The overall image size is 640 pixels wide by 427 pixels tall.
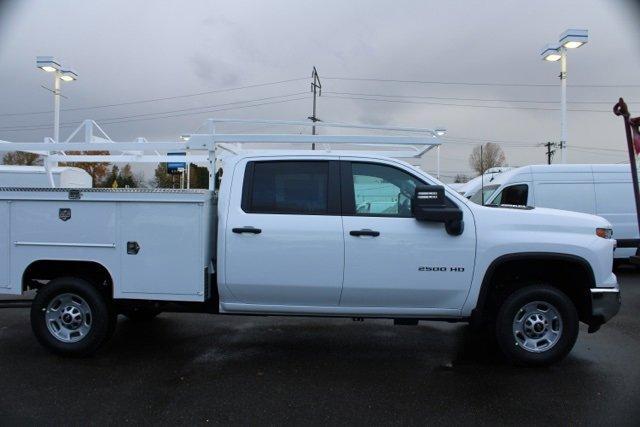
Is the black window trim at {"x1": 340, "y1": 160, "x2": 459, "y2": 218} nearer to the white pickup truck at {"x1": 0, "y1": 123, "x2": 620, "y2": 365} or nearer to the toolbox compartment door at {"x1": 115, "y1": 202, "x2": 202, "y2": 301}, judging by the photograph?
the white pickup truck at {"x1": 0, "y1": 123, "x2": 620, "y2": 365}

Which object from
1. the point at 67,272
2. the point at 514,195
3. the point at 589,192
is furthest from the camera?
the point at 514,195

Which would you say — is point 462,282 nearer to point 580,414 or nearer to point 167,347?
point 580,414

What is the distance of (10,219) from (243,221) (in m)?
2.26

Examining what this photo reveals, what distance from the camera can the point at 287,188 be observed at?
5176mm

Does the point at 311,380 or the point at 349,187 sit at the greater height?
the point at 349,187

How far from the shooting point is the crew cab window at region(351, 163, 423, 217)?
509cm

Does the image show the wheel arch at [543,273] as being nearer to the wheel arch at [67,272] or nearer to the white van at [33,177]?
the wheel arch at [67,272]

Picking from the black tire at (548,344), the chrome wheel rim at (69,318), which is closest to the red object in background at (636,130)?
the black tire at (548,344)

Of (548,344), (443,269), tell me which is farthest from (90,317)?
(548,344)

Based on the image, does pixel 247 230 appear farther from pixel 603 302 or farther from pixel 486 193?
pixel 486 193

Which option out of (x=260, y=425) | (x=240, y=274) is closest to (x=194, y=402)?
(x=260, y=425)

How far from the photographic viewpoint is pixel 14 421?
155 inches

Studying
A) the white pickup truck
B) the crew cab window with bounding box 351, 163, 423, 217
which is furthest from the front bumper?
the crew cab window with bounding box 351, 163, 423, 217

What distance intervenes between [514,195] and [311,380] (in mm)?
8111
